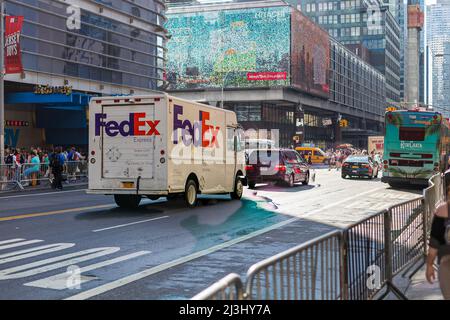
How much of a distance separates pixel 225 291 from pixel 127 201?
14.3 m

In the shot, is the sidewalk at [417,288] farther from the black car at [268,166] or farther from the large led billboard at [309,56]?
the large led billboard at [309,56]

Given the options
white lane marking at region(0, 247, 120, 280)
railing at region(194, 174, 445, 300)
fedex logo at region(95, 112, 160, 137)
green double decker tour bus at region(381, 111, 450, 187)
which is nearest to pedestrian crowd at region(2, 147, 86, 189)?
fedex logo at region(95, 112, 160, 137)

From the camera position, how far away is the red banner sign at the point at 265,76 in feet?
283

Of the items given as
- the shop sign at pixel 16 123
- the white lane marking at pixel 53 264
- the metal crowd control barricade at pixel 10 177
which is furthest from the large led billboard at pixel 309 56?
the white lane marking at pixel 53 264

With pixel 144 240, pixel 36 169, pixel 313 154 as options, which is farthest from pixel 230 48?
pixel 144 240

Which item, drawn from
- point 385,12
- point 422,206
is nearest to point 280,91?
point 422,206

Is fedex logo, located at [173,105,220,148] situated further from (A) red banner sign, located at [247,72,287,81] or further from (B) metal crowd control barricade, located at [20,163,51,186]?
(A) red banner sign, located at [247,72,287,81]

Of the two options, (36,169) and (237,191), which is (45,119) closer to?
(36,169)

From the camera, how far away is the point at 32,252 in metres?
10.0

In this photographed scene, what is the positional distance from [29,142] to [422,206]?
40117mm

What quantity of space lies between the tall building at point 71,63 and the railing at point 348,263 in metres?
32.8

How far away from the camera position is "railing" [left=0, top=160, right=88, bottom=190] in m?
25.6

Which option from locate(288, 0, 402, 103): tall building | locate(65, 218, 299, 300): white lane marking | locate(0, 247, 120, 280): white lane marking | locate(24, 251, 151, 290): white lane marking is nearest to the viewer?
locate(65, 218, 299, 300): white lane marking

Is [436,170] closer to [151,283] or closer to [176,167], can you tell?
[176,167]
